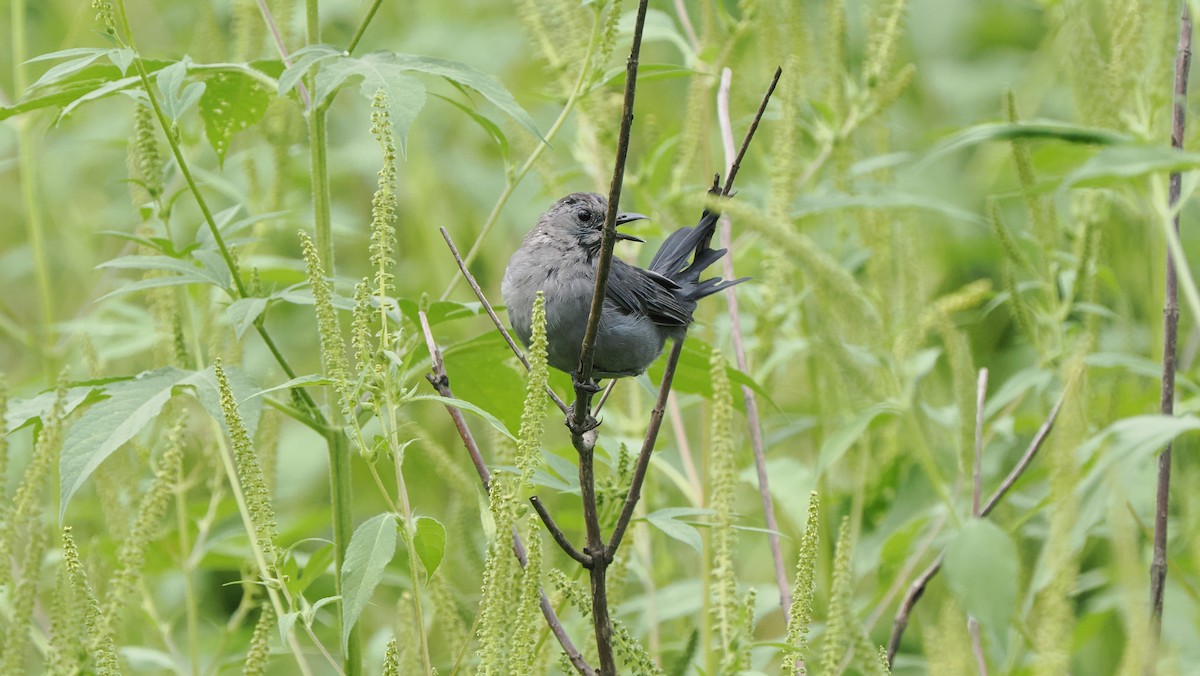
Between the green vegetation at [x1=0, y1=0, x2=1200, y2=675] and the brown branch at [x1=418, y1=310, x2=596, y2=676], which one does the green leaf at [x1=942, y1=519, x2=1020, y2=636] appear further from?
the brown branch at [x1=418, y1=310, x2=596, y2=676]

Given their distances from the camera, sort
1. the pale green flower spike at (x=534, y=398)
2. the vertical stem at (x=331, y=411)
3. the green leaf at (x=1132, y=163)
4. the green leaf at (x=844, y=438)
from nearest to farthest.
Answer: the pale green flower spike at (x=534, y=398), the green leaf at (x=1132, y=163), the vertical stem at (x=331, y=411), the green leaf at (x=844, y=438)

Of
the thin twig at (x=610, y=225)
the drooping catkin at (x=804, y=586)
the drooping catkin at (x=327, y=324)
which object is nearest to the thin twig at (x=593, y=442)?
the thin twig at (x=610, y=225)

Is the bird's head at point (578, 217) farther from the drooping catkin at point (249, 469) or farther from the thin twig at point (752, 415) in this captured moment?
the drooping catkin at point (249, 469)

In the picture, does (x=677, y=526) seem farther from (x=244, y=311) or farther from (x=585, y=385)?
(x=244, y=311)

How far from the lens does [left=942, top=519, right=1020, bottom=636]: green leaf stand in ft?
5.50

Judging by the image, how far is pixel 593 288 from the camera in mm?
2754

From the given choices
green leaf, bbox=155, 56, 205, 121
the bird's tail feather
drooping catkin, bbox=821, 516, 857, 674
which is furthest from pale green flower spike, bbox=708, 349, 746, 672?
green leaf, bbox=155, 56, 205, 121

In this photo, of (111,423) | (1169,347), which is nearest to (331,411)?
(111,423)

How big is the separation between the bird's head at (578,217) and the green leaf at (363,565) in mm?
1410

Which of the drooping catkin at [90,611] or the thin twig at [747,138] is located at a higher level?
the thin twig at [747,138]

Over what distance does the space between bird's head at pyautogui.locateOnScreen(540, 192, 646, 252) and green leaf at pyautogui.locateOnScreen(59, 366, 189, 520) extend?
1.11m

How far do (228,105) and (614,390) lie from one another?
1.34 metres

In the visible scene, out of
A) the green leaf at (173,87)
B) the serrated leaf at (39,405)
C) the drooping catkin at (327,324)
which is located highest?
the green leaf at (173,87)

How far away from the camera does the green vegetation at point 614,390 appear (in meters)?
1.69
